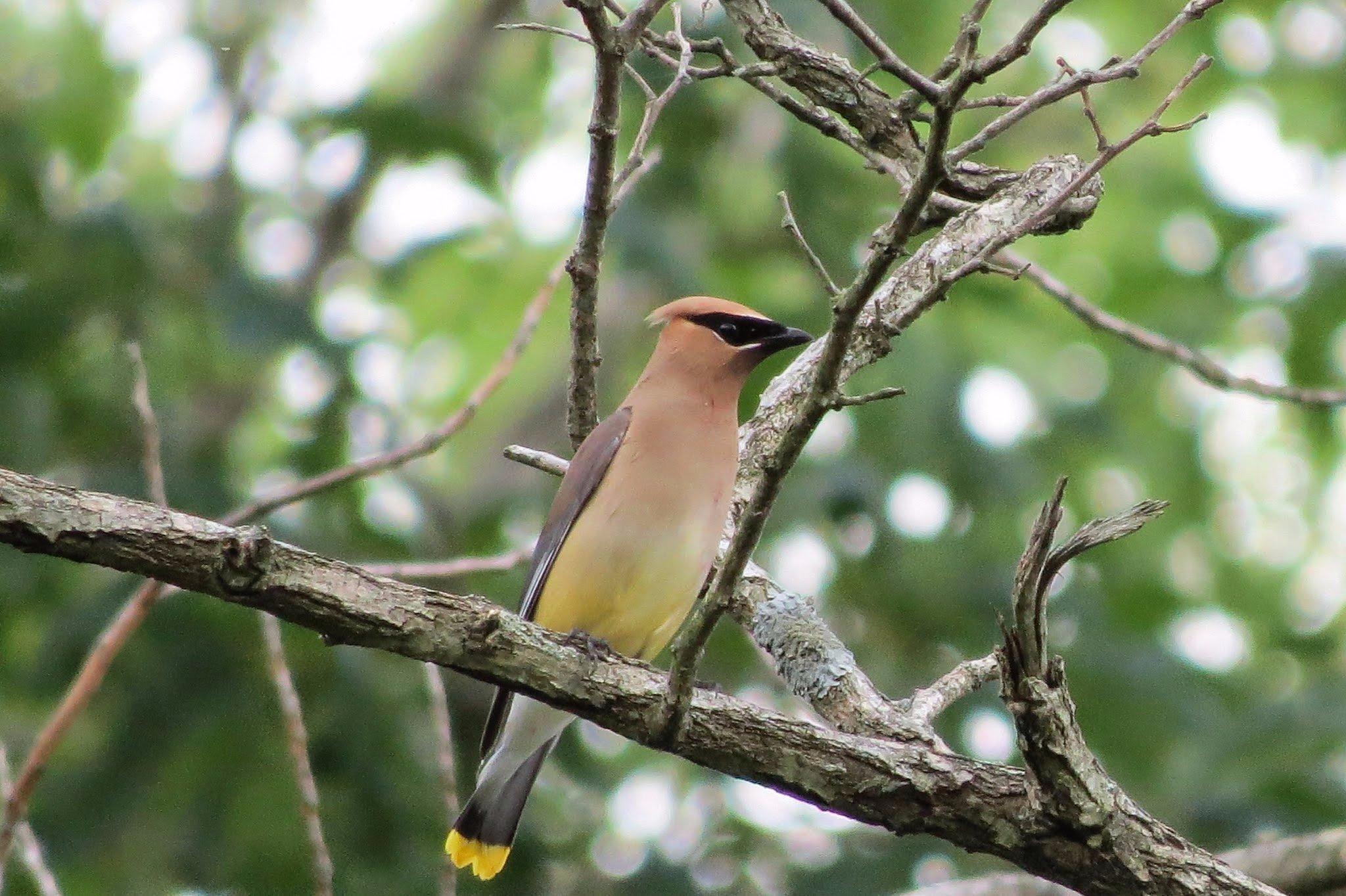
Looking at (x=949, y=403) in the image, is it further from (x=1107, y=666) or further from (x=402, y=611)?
(x=402, y=611)

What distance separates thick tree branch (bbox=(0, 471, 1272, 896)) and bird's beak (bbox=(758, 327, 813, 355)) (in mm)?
1888

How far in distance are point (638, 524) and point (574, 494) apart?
0.35m

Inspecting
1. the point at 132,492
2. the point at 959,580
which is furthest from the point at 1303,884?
the point at 132,492

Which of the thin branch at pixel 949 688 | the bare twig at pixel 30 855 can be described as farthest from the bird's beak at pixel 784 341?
the bare twig at pixel 30 855

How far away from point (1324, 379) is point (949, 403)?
2569mm

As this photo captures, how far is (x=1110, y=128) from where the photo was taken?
10211mm

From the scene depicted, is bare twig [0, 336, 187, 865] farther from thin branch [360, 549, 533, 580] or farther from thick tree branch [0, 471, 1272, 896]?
thick tree branch [0, 471, 1272, 896]

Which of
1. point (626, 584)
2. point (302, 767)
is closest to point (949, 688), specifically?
point (626, 584)

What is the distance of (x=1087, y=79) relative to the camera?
9.90 feet

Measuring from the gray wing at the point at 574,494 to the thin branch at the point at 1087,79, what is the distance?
1883mm

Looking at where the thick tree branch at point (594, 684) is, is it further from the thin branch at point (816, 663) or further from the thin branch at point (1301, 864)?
the thin branch at point (1301, 864)

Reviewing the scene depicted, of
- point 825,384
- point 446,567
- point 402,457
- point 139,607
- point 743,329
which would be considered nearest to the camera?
point 825,384

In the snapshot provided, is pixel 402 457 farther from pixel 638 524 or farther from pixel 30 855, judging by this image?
pixel 30 855

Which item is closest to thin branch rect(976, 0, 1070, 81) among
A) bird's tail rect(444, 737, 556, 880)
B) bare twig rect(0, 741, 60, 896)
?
bare twig rect(0, 741, 60, 896)
